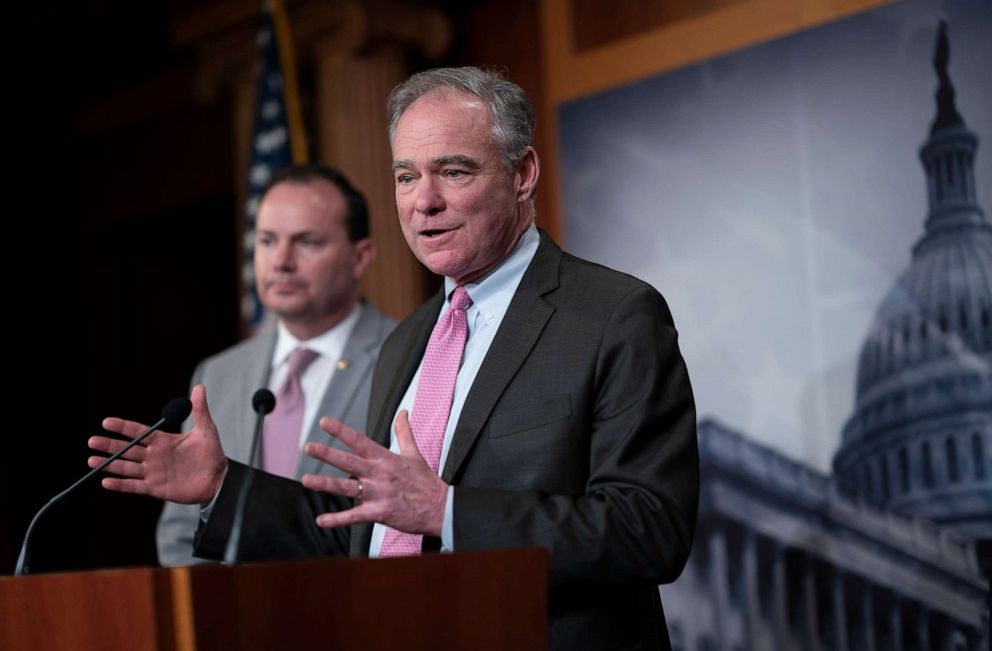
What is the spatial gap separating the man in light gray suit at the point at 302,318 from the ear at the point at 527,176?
1.15 metres

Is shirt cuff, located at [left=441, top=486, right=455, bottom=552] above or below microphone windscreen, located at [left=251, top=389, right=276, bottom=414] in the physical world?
below

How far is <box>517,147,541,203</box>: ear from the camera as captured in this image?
7.57ft

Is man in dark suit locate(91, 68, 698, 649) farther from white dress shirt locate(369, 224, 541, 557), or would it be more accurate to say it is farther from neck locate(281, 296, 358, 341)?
neck locate(281, 296, 358, 341)

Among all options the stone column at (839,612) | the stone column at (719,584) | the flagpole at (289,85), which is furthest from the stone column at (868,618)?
the flagpole at (289,85)

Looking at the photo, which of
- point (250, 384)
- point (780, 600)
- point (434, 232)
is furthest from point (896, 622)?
point (434, 232)

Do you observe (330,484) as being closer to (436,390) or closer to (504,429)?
(504,429)

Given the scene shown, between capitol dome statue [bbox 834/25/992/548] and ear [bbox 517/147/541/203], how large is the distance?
1.69 m

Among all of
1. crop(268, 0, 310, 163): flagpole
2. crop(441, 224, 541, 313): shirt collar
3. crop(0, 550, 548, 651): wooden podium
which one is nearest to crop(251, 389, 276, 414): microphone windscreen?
crop(441, 224, 541, 313): shirt collar

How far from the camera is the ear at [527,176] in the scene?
90.8 inches

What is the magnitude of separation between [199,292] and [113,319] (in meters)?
0.57

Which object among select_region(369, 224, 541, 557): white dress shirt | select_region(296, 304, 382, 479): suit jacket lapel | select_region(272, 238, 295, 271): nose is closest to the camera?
select_region(369, 224, 541, 557): white dress shirt

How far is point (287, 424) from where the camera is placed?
3.39m

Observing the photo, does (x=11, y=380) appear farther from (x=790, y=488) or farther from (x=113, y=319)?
(x=790, y=488)

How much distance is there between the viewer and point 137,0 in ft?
21.6
